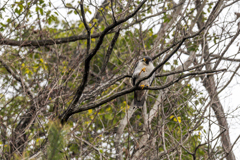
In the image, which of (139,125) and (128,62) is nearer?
(128,62)

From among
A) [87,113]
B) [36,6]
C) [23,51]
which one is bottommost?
[87,113]

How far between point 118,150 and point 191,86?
2.06m

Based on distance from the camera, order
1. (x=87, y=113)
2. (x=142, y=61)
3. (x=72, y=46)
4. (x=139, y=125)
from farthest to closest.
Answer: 1. (x=72, y=46)
2. (x=139, y=125)
3. (x=87, y=113)
4. (x=142, y=61)

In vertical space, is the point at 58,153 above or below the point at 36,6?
below

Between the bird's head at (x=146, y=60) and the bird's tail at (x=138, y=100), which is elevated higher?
the bird's head at (x=146, y=60)

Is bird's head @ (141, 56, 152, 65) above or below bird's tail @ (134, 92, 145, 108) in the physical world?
above

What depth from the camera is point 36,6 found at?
4.88 m

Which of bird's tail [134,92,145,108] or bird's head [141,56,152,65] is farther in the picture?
bird's tail [134,92,145,108]

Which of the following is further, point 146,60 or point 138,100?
point 138,100

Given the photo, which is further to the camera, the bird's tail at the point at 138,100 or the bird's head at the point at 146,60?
the bird's tail at the point at 138,100

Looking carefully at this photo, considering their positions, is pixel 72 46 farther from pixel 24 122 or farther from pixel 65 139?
pixel 65 139

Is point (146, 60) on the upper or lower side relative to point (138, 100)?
upper

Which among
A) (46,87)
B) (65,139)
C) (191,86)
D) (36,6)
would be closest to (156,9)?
(191,86)

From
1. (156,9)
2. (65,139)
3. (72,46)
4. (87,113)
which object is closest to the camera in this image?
(65,139)
